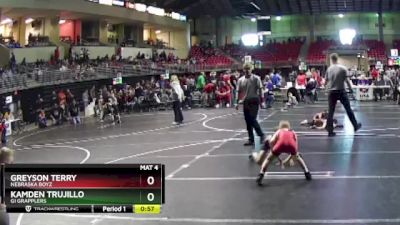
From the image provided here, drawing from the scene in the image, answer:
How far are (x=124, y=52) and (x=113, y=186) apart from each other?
44743 mm

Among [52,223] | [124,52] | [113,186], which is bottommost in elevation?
[52,223]

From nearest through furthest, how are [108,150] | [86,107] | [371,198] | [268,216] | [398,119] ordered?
[268,216], [371,198], [108,150], [398,119], [86,107]

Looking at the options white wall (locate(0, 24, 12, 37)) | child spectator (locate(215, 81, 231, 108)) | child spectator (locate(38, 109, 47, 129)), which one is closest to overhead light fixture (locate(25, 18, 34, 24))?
white wall (locate(0, 24, 12, 37))

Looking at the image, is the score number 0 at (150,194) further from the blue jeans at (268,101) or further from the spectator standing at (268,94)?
the blue jeans at (268,101)

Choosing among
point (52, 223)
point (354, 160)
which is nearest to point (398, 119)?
point (354, 160)

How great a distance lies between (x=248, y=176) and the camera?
8.62 m

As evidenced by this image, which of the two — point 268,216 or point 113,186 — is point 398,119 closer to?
point 268,216

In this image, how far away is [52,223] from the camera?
6.65 metres

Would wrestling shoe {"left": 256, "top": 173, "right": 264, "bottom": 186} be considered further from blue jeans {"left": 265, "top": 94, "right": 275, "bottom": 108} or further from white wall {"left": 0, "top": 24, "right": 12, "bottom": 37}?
white wall {"left": 0, "top": 24, "right": 12, "bottom": 37}

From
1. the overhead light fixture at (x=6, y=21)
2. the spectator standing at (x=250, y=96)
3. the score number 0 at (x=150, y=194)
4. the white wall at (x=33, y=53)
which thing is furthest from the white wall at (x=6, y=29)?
the score number 0 at (x=150, y=194)
